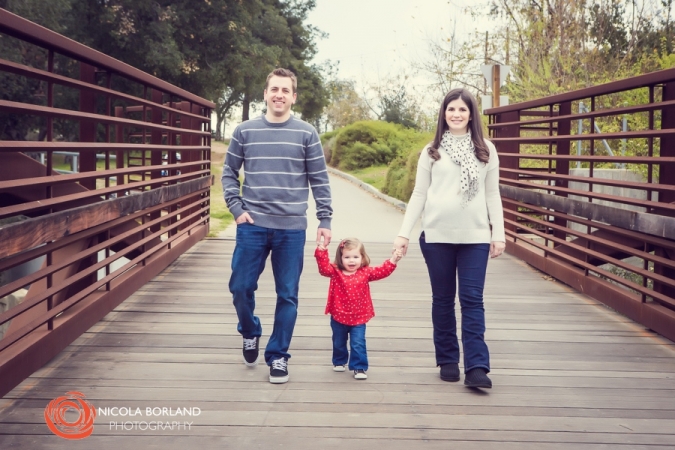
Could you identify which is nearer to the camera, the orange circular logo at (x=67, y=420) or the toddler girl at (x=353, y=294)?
the orange circular logo at (x=67, y=420)

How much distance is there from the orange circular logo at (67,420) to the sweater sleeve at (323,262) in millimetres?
1361

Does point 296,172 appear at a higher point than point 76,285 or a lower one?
higher

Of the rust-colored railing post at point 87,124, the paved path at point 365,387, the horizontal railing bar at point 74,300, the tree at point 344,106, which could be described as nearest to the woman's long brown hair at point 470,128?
the paved path at point 365,387

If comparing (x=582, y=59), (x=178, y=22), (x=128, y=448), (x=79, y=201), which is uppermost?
(x=178, y=22)

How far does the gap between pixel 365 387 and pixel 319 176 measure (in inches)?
45.5

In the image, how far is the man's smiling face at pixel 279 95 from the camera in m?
4.38

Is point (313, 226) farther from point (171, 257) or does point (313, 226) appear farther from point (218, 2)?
point (218, 2)

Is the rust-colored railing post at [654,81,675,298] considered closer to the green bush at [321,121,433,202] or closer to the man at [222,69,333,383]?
the man at [222,69,333,383]

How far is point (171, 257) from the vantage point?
28.6ft

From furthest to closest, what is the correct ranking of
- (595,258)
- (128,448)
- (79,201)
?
1. (595,258)
2. (79,201)
3. (128,448)

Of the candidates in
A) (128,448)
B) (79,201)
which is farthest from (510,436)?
(79,201)

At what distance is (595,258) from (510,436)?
12.8 ft

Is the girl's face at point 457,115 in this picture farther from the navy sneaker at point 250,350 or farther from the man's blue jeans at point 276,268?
the navy sneaker at point 250,350

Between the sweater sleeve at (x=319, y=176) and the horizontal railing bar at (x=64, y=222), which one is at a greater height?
the sweater sleeve at (x=319, y=176)
